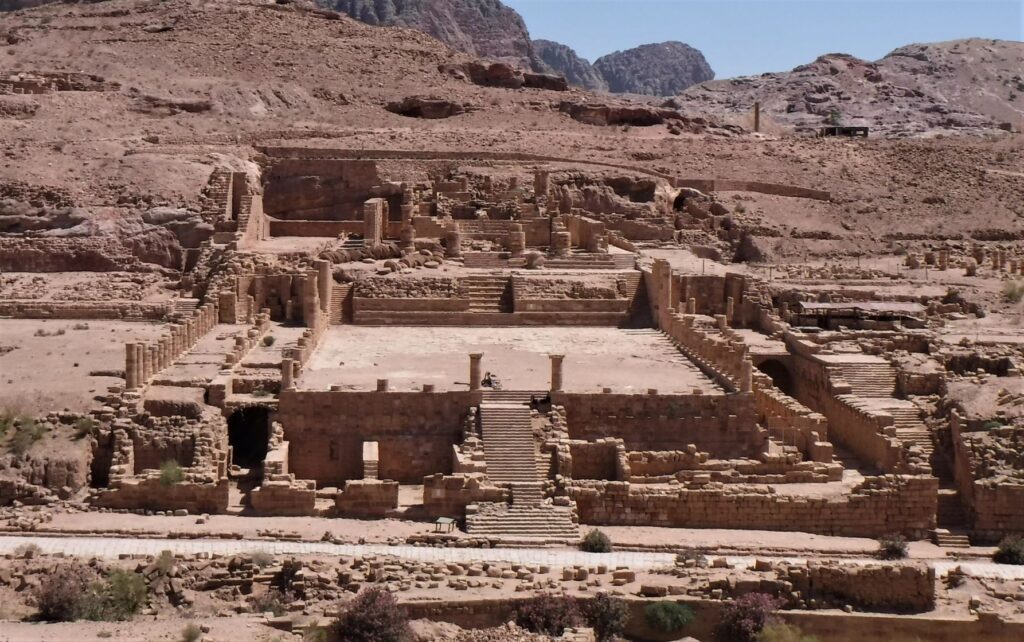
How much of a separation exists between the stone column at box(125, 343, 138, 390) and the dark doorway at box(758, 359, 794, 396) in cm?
1589

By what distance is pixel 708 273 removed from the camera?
44.8m

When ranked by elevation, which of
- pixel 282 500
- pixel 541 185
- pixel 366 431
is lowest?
pixel 282 500

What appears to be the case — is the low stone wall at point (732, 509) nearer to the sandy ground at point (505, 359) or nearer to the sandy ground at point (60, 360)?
the sandy ground at point (505, 359)

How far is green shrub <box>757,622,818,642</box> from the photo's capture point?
19.8 metres

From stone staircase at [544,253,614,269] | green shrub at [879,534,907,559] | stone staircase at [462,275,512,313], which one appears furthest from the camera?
stone staircase at [544,253,614,269]

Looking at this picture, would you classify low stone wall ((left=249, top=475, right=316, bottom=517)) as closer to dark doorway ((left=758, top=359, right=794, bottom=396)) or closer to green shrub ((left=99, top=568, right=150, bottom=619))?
green shrub ((left=99, top=568, right=150, bottom=619))

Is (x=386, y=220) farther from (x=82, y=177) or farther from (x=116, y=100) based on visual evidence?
(x=116, y=100)

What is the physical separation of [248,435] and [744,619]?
13.2 meters

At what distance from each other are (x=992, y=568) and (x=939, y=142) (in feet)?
195

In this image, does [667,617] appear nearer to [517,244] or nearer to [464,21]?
[517,244]

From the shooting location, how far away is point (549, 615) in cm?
1988

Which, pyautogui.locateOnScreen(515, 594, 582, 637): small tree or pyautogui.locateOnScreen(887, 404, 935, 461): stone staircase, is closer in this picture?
pyautogui.locateOnScreen(515, 594, 582, 637): small tree

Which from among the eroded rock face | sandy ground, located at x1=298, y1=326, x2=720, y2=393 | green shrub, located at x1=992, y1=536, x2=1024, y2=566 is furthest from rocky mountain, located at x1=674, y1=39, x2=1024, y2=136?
green shrub, located at x1=992, y1=536, x2=1024, y2=566

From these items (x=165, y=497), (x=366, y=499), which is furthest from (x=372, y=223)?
(x=165, y=497)
